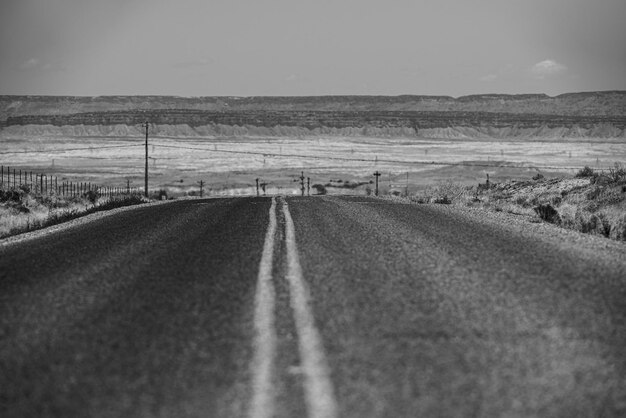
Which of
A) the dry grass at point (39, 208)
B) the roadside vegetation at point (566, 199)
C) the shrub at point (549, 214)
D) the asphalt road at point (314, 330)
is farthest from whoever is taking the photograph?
the dry grass at point (39, 208)

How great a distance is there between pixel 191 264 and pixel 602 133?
181915 mm

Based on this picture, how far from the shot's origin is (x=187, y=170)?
87.6 meters

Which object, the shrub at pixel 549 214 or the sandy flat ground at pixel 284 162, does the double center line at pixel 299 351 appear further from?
the sandy flat ground at pixel 284 162

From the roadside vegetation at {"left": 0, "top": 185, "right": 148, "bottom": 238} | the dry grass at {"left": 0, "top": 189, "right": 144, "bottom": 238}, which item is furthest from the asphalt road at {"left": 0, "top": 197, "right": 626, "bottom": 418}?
the roadside vegetation at {"left": 0, "top": 185, "right": 148, "bottom": 238}

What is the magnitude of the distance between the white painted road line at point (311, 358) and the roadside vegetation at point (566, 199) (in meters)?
8.31

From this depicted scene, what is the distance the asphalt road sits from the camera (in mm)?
4375

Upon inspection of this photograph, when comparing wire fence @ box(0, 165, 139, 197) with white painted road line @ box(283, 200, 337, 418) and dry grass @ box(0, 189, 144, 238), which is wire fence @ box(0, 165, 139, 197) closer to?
dry grass @ box(0, 189, 144, 238)

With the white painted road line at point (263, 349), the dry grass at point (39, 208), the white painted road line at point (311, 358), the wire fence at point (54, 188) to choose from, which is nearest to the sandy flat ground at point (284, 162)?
the wire fence at point (54, 188)

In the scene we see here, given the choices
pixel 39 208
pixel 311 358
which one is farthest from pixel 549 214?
pixel 39 208

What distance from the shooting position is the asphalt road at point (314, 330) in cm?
438

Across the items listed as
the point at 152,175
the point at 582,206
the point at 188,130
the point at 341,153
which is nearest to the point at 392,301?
the point at 582,206

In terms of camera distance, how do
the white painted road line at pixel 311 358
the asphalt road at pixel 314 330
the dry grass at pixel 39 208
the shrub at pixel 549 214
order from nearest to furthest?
the white painted road line at pixel 311 358, the asphalt road at pixel 314 330, the shrub at pixel 549 214, the dry grass at pixel 39 208

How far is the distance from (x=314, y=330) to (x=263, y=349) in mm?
611

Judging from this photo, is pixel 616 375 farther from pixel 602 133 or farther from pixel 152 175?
pixel 602 133
